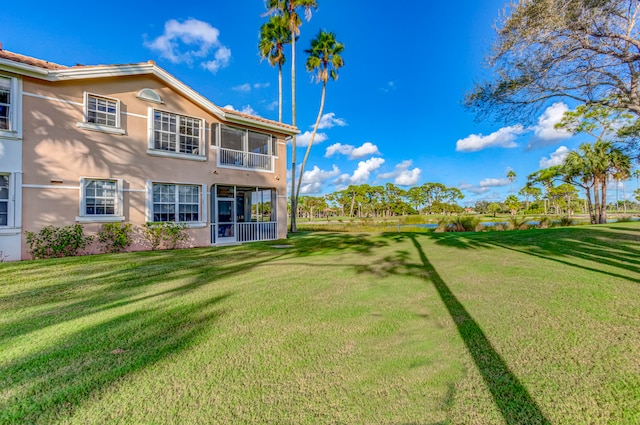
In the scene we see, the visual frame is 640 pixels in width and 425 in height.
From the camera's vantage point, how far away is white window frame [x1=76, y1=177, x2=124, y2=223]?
927 centimetres

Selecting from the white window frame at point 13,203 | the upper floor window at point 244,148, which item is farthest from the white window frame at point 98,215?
the upper floor window at point 244,148

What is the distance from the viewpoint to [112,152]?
9.91 meters

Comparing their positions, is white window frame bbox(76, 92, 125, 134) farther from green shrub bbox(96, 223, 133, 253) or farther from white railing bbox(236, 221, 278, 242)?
white railing bbox(236, 221, 278, 242)

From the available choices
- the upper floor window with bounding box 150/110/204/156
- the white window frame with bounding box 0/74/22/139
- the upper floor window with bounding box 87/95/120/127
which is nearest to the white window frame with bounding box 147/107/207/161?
the upper floor window with bounding box 150/110/204/156

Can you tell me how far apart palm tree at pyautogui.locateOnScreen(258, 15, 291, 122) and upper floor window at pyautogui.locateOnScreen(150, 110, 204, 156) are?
10.3 m

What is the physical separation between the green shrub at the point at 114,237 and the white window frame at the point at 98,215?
0.22 m

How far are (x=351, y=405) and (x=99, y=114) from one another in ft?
40.2

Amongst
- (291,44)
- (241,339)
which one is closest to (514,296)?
(241,339)

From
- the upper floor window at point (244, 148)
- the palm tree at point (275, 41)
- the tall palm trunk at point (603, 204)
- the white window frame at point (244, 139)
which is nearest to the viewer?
the white window frame at point (244, 139)

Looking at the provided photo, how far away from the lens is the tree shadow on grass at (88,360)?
2.13 m

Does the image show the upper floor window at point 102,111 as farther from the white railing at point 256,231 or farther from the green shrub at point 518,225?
the green shrub at point 518,225

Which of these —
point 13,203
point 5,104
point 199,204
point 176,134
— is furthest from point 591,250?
point 5,104

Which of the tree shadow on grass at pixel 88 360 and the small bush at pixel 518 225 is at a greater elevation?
the small bush at pixel 518 225

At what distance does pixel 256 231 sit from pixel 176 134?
5610 mm
